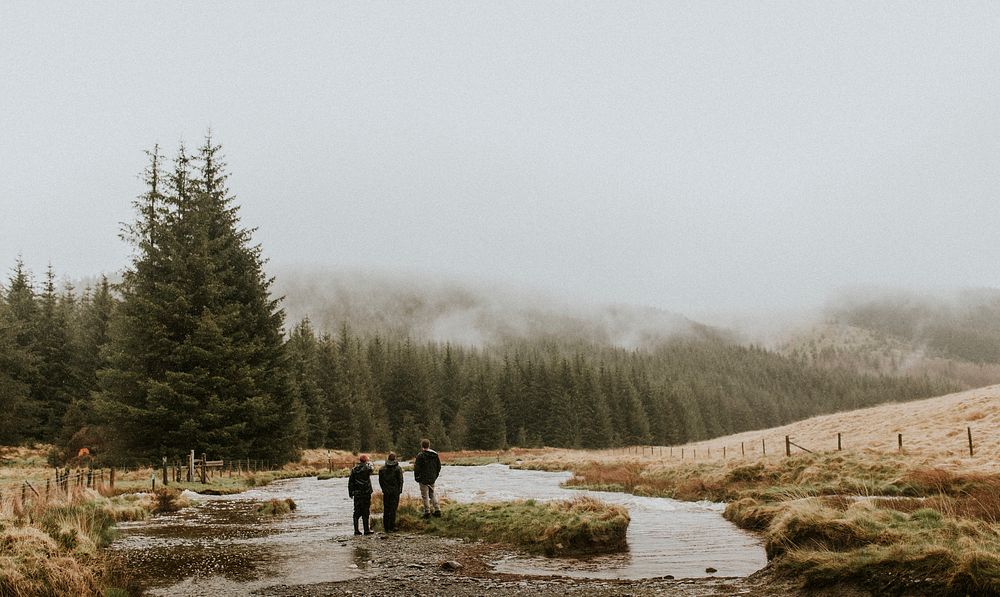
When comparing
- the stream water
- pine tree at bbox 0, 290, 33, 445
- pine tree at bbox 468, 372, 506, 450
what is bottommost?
pine tree at bbox 468, 372, 506, 450

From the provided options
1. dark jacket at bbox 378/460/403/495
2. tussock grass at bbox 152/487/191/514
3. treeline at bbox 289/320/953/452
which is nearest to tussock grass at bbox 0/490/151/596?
dark jacket at bbox 378/460/403/495

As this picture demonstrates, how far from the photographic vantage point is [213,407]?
3734cm

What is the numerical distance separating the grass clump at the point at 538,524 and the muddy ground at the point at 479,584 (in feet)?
6.65

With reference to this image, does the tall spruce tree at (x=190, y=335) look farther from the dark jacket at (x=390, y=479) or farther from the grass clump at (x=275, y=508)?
the dark jacket at (x=390, y=479)

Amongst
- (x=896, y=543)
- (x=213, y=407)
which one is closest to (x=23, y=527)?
(x=896, y=543)

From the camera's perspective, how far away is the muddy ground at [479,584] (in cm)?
1049

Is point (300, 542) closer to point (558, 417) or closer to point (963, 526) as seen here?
point (963, 526)

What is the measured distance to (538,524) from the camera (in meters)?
15.9

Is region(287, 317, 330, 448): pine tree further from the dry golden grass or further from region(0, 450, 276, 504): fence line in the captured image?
the dry golden grass

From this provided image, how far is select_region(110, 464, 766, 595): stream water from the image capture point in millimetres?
11906

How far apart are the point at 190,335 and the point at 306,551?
2773 centimetres

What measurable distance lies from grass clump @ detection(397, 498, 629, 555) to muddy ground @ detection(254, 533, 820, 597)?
2.03m

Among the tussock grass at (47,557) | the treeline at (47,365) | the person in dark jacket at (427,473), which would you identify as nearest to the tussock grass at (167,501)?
the tussock grass at (47,557)

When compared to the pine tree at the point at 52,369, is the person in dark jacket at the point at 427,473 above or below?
below
